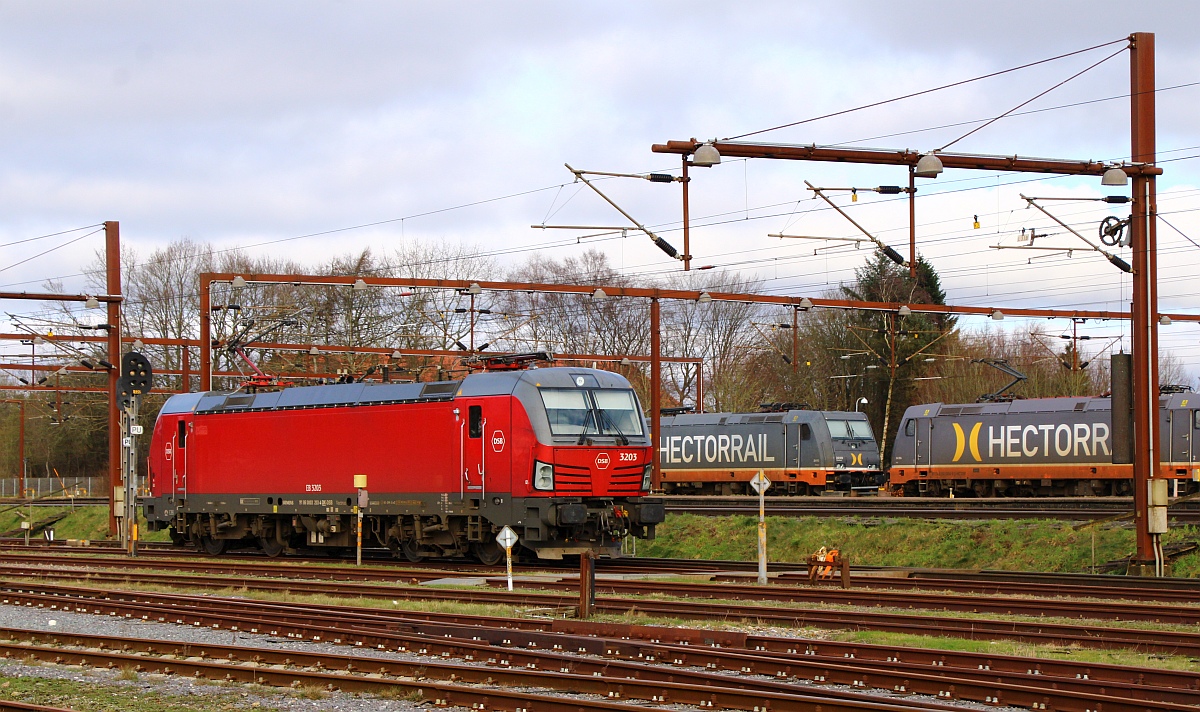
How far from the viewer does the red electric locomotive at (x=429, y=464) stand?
2331 centimetres

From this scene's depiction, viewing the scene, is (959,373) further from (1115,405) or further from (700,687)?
(700,687)

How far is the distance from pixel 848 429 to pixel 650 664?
33.1 metres

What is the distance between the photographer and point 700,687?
10305mm

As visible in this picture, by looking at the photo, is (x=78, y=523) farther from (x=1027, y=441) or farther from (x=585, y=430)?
(x=1027, y=441)

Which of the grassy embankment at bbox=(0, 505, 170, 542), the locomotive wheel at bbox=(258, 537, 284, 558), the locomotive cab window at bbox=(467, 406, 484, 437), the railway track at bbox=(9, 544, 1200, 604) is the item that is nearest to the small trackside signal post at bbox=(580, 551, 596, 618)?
the railway track at bbox=(9, 544, 1200, 604)

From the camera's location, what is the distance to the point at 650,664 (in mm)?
12188

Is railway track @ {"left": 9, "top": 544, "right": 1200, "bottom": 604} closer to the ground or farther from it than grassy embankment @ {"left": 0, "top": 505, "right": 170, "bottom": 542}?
farther from it

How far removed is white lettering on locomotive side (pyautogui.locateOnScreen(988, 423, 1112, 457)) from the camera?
36.5 meters

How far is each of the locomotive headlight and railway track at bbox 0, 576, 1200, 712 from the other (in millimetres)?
7142

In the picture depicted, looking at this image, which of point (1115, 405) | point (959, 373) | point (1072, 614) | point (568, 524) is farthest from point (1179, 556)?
point (959, 373)

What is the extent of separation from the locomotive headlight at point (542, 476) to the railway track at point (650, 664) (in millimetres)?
7142

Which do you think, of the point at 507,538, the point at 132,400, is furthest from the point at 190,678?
the point at 132,400

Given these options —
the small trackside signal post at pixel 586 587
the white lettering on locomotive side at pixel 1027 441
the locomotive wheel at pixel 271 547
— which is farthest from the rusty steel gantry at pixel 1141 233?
the white lettering on locomotive side at pixel 1027 441

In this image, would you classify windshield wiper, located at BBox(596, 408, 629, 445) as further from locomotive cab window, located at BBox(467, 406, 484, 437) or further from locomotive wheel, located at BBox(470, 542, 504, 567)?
locomotive wheel, located at BBox(470, 542, 504, 567)
